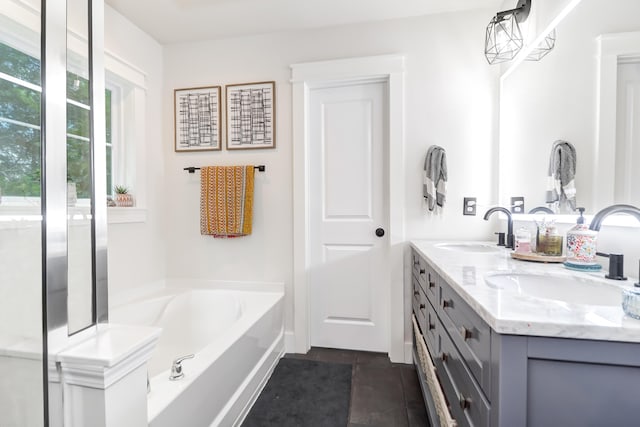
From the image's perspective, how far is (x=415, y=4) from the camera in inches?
78.5

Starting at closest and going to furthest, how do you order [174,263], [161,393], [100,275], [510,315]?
[510,315]
[100,275]
[161,393]
[174,263]

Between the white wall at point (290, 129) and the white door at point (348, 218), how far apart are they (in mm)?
212

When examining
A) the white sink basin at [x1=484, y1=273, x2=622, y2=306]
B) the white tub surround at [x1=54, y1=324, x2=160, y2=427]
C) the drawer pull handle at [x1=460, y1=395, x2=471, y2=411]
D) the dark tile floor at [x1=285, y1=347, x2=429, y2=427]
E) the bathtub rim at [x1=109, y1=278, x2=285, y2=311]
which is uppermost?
the white sink basin at [x1=484, y1=273, x2=622, y2=306]

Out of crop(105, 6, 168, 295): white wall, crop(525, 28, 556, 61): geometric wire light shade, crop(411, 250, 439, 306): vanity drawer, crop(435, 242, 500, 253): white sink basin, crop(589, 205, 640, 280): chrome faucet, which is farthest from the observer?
crop(105, 6, 168, 295): white wall

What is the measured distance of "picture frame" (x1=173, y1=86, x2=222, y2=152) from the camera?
2410 millimetres

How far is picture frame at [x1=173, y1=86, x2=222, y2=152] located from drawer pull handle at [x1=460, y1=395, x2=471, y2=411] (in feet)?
7.41

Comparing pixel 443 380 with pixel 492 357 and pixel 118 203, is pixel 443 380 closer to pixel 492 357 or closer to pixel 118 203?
pixel 492 357

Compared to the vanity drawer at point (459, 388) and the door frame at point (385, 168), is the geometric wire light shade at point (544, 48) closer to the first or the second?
the door frame at point (385, 168)

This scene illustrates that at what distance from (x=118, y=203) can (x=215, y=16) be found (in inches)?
60.3

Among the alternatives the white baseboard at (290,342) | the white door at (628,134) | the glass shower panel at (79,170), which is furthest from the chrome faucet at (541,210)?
the glass shower panel at (79,170)

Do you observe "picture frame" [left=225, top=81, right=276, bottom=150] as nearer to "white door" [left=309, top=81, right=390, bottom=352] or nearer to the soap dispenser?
"white door" [left=309, top=81, right=390, bottom=352]

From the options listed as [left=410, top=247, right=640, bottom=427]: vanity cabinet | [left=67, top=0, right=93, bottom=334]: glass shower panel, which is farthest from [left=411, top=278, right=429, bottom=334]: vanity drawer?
[left=67, top=0, right=93, bottom=334]: glass shower panel

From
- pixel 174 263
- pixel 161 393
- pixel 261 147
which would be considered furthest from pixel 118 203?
pixel 161 393

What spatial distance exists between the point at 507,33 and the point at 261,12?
63.6 inches
